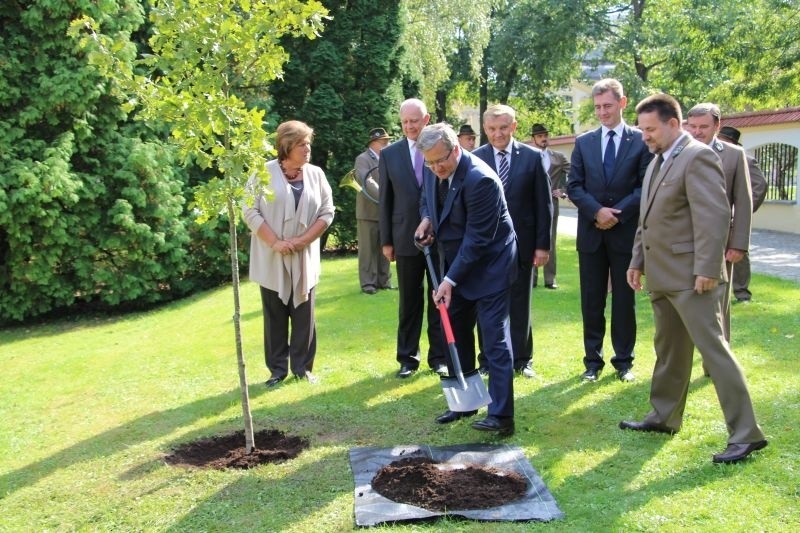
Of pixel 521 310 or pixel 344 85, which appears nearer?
pixel 521 310

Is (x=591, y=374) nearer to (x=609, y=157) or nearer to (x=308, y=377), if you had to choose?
(x=609, y=157)

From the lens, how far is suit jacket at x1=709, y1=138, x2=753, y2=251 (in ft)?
17.8

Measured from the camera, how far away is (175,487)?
4758 mm

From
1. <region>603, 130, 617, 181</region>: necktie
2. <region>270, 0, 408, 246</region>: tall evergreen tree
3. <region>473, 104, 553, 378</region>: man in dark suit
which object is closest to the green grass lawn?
<region>473, 104, 553, 378</region>: man in dark suit

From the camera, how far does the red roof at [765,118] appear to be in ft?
65.5

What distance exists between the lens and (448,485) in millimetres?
4391

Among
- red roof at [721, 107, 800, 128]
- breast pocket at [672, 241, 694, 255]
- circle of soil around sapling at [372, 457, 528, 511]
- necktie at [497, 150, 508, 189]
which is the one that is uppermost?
red roof at [721, 107, 800, 128]

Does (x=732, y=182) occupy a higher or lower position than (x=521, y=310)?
higher

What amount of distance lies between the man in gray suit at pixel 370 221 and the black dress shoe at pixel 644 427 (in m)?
6.63

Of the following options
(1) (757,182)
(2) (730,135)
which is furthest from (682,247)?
(1) (757,182)

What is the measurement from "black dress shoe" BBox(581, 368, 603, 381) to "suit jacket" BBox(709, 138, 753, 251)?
67.2 inches

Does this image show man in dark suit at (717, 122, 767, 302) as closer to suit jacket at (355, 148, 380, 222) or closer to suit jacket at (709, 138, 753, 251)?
suit jacket at (709, 138, 753, 251)

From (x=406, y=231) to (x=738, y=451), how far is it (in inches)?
131

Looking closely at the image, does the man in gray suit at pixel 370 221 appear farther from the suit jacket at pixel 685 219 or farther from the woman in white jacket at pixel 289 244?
the suit jacket at pixel 685 219
